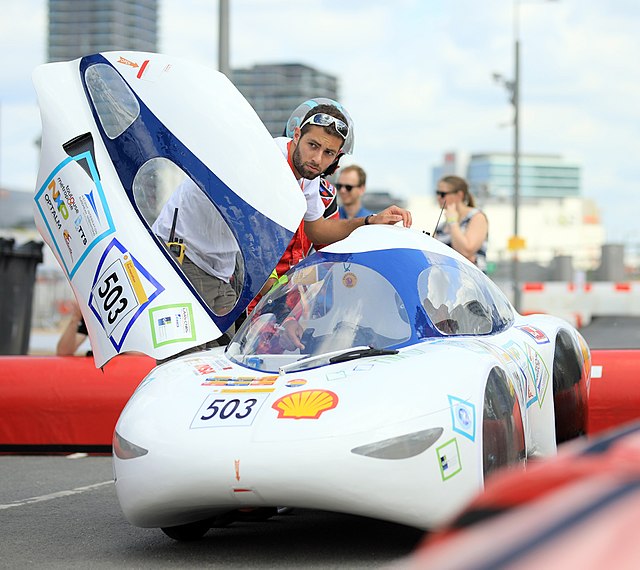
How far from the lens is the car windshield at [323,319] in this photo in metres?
5.23

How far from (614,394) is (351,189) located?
347cm

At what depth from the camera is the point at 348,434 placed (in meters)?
4.51

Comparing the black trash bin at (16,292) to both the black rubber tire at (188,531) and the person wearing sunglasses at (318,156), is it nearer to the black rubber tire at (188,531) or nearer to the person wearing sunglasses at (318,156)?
the person wearing sunglasses at (318,156)

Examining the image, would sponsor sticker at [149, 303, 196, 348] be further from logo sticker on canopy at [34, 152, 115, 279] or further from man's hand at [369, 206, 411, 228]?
man's hand at [369, 206, 411, 228]

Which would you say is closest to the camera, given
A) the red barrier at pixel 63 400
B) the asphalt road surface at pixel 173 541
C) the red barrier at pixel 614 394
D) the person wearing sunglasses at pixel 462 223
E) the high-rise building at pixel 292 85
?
the asphalt road surface at pixel 173 541

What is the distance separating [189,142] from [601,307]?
2129 centimetres

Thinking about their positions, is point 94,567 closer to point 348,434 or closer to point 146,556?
point 146,556

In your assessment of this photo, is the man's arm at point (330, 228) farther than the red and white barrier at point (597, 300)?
No

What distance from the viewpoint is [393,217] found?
20.2 feet

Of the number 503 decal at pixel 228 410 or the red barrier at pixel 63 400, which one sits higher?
the number 503 decal at pixel 228 410

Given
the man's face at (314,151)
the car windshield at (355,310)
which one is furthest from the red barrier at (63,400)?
the car windshield at (355,310)

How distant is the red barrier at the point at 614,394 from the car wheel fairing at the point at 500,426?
114 inches

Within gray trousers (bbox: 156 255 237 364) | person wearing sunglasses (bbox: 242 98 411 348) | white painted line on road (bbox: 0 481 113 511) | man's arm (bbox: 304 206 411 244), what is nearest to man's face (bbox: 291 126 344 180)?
person wearing sunglasses (bbox: 242 98 411 348)

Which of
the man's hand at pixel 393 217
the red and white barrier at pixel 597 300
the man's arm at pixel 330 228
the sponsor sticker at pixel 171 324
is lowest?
the red and white barrier at pixel 597 300
